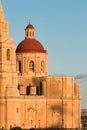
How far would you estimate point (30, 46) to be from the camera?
11994 centimetres

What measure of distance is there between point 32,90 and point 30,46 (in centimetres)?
892

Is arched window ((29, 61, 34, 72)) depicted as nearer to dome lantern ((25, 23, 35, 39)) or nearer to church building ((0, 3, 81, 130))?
church building ((0, 3, 81, 130))

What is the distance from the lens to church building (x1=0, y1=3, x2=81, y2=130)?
10500 cm

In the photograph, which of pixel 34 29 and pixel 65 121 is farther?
pixel 34 29

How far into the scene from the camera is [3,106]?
104 meters

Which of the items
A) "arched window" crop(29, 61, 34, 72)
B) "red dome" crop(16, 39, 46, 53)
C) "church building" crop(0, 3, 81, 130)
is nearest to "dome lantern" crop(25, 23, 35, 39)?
"church building" crop(0, 3, 81, 130)

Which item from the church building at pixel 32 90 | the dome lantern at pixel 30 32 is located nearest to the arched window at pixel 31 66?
the church building at pixel 32 90

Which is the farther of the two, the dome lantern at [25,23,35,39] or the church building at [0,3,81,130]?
the dome lantern at [25,23,35,39]

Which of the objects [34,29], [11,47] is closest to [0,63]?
[11,47]

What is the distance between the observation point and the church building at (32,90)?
4134 inches

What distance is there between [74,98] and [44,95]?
4.42 meters

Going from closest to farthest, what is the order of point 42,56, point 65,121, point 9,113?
point 9,113, point 65,121, point 42,56

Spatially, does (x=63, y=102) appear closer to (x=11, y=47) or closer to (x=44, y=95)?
(x=44, y=95)

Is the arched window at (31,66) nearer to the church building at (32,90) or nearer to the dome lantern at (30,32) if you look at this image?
the church building at (32,90)
